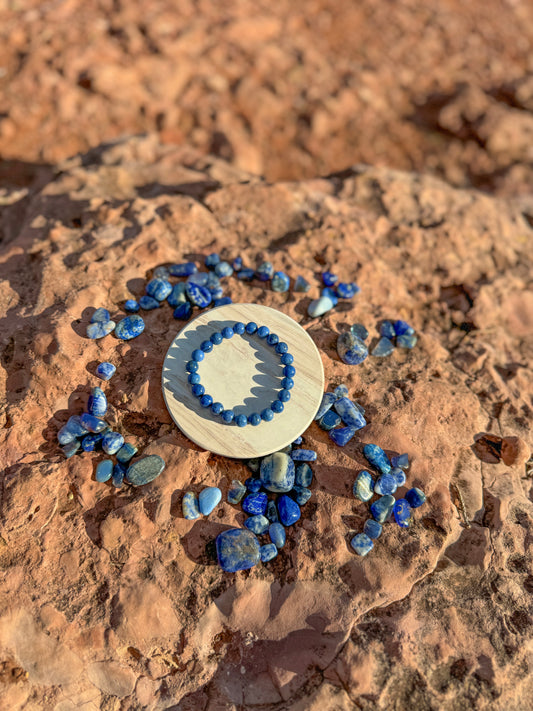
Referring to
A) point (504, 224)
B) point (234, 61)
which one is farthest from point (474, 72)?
point (504, 224)

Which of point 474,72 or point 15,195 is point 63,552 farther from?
point 474,72

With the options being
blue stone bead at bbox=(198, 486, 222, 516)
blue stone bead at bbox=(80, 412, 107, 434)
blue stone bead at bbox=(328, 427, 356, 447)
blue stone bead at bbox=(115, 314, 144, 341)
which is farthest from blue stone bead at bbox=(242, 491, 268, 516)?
blue stone bead at bbox=(115, 314, 144, 341)

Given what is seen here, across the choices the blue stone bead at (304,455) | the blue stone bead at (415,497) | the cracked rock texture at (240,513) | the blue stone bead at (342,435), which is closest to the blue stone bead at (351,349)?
the cracked rock texture at (240,513)

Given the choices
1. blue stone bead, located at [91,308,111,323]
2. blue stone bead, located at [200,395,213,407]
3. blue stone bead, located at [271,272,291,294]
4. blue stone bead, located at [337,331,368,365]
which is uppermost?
blue stone bead, located at [271,272,291,294]

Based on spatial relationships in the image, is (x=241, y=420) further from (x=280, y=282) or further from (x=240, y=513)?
(x=280, y=282)

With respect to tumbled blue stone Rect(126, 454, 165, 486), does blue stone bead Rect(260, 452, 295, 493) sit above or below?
above

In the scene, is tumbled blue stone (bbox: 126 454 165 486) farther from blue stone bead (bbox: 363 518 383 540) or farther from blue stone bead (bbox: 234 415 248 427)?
blue stone bead (bbox: 363 518 383 540)
